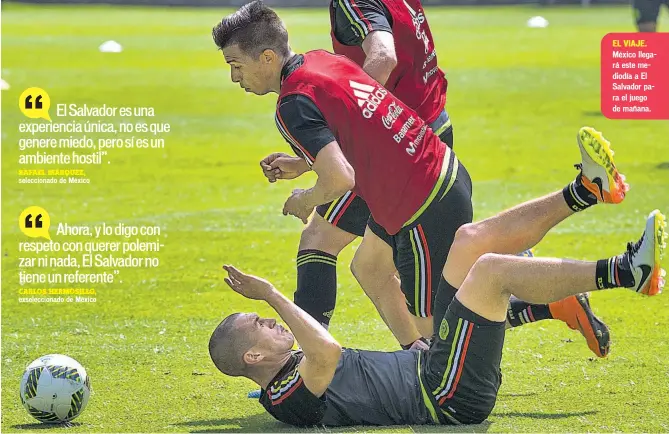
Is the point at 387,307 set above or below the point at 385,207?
below

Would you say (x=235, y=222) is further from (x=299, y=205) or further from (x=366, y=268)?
(x=299, y=205)

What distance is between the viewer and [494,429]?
617cm

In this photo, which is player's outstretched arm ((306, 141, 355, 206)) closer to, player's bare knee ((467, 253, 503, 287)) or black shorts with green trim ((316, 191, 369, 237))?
player's bare knee ((467, 253, 503, 287))

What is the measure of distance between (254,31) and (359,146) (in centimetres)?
78

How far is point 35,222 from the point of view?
13609mm

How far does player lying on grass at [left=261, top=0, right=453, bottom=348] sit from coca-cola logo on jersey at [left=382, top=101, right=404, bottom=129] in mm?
788

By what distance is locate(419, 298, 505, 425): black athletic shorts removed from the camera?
6.00m

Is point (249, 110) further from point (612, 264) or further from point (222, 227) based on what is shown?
point (612, 264)

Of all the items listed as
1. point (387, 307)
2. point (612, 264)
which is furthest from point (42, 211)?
point (612, 264)

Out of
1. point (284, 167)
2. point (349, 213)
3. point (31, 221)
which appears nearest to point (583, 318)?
point (349, 213)

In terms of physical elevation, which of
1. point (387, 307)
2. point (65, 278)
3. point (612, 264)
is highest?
point (612, 264)

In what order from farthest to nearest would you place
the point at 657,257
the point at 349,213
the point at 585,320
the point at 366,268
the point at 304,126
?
the point at 349,213 → the point at 366,268 → the point at 585,320 → the point at 304,126 → the point at 657,257

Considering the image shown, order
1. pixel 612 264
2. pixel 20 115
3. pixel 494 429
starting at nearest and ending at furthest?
pixel 612 264 → pixel 494 429 → pixel 20 115

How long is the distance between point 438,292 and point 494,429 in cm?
73
